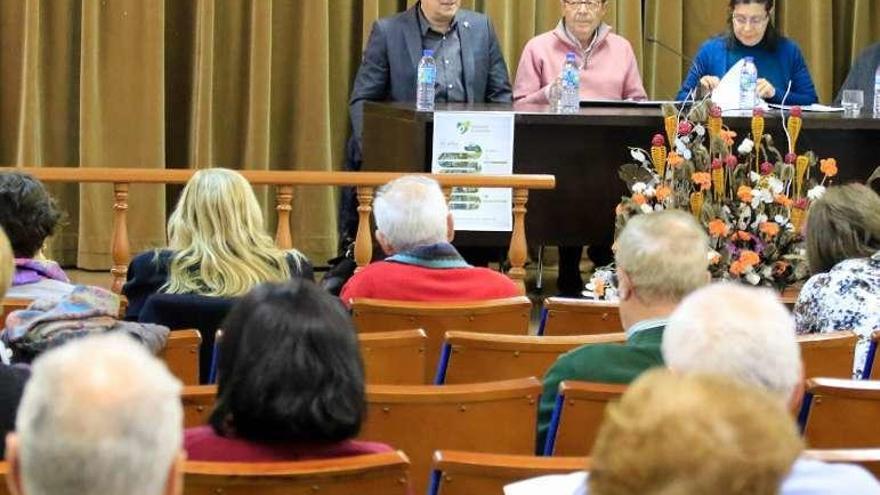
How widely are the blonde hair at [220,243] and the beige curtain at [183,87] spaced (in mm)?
3302

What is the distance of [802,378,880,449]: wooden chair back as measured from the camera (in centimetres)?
252

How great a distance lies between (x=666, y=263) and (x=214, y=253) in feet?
4.26

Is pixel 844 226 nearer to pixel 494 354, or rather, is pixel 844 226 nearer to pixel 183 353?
pixel 494 354

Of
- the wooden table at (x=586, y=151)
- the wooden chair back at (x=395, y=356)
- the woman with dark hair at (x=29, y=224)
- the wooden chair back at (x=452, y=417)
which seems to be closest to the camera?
the wooden chair back at (x=452, y=417)

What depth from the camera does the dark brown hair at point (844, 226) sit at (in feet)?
11.7

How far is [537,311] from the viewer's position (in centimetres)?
629

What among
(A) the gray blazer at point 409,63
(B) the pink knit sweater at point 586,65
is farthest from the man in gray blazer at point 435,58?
(B) the pink knit sweater at point 586,65

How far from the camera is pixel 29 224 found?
370 cm

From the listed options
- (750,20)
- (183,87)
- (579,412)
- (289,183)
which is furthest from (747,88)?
(579,412)

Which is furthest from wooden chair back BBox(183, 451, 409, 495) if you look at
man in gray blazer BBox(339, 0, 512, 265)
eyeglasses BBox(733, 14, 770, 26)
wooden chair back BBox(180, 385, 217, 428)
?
eyeglasses BBox(733, 14, 770, 26)

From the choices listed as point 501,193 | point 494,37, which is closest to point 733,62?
point 494,37

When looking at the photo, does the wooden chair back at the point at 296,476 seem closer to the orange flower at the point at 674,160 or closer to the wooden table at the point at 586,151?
the orange flower at the point at 674,160

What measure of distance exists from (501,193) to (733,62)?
5.25ft

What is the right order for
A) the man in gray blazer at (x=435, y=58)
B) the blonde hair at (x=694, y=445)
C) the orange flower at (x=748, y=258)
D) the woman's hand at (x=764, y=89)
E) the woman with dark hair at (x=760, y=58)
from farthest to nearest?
the woman with dark hair at (x=760, y=58) → the man in gray blazer at (x=435, y=58) → the woman's hand at (x=764, y=89) → the orange flower at (x=748, y=258) → the blonde hair at (x=694, y=445)
